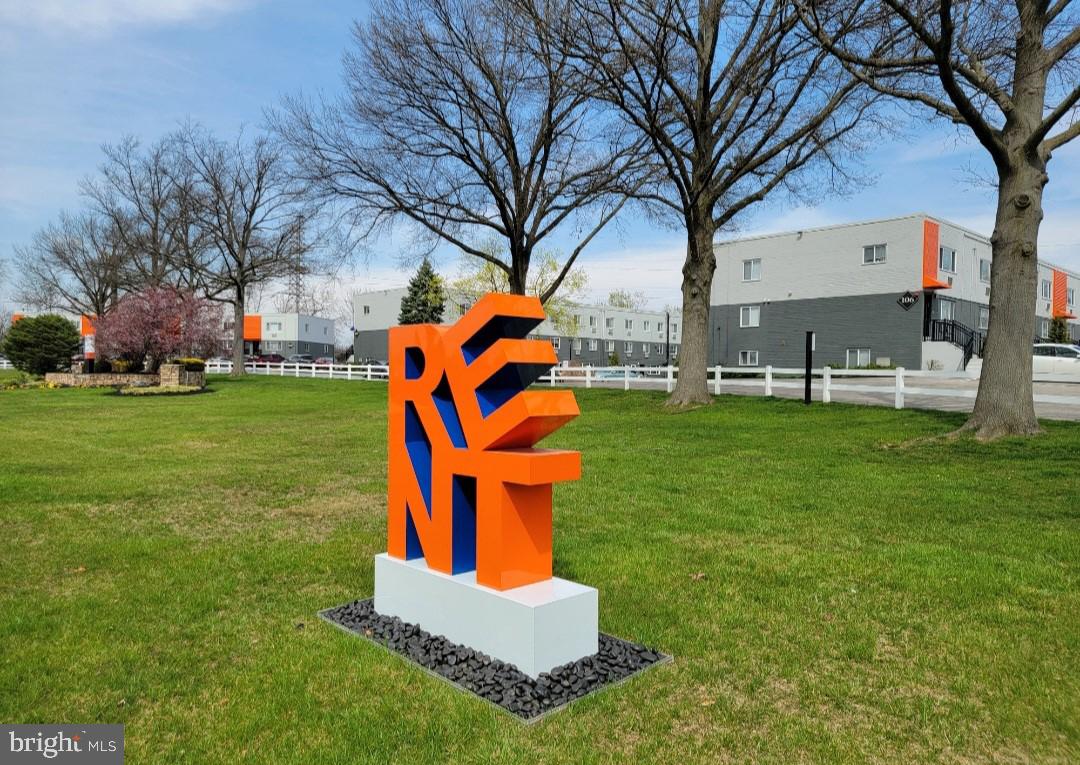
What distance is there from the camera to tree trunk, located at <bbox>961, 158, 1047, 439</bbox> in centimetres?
1118

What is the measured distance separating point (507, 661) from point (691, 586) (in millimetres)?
1785

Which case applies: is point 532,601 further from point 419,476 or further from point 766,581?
point 766,581

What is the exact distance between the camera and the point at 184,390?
28422 mm

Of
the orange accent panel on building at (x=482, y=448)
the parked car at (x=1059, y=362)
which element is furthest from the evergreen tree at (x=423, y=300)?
the orange accent panel on building at (x=482, y=448)

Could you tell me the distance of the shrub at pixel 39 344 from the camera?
3591 centimetres

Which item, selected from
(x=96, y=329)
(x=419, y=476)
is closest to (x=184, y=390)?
(x=96, y=329)

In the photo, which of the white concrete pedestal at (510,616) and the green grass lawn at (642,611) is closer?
the green grass lawn at (642,611)

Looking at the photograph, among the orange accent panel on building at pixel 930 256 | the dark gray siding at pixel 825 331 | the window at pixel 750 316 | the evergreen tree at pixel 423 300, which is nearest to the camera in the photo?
the orange accent panel on building at pixel 930 256

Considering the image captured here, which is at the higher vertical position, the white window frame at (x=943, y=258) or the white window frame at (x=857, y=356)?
the white window frame at (x=943, y=258)

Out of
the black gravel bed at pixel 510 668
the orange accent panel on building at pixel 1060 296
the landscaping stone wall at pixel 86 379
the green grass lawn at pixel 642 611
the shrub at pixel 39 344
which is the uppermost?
the orange accent panel on building at pixel 1060 296

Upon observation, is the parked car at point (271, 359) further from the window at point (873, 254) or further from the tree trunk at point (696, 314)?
the tree trunk at point (696, 314)

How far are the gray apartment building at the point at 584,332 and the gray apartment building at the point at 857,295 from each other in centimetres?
2007

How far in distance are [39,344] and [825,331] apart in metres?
39.3

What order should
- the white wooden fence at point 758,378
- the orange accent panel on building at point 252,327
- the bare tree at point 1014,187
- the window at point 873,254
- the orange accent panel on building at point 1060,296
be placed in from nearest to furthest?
the bare tree at point 1014,187, the white wooden fence at point 758,378, the window at point 873,254, the orange accent panel on building at point 1060,296, the orange accent panel on building at point 252,327
